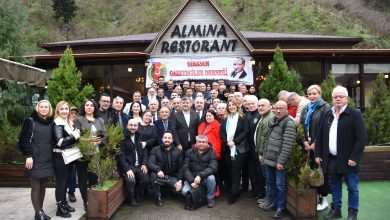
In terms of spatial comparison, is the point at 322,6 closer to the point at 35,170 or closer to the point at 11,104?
the point at 11,104

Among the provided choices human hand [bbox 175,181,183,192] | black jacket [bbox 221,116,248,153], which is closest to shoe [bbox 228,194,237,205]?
black jacket [bbox 221,116,248,153]

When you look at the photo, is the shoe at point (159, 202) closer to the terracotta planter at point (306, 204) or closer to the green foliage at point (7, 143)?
the terracotta planter at point (306, 204)

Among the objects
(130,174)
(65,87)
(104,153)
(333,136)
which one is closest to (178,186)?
(130,174)

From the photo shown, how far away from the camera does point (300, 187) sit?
18.3 feet

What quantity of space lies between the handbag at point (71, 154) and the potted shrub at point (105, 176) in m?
0.10

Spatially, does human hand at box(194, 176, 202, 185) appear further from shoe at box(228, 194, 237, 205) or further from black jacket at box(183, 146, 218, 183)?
shoe at box(228, 194, 237, 205)

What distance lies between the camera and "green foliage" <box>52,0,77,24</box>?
1794 inches

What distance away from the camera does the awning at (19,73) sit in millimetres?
5556

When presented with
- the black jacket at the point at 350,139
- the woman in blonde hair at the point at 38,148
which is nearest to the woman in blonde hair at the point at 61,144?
the woman in blonde hair at the point at 38,148

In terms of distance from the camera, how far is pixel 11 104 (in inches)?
470

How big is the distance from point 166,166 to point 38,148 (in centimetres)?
242

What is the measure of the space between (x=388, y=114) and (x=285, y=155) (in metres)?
5.48

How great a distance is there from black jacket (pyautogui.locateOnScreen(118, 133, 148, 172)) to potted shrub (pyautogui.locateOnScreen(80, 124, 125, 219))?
0.15 m

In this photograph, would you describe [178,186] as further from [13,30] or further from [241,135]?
[13,30]
